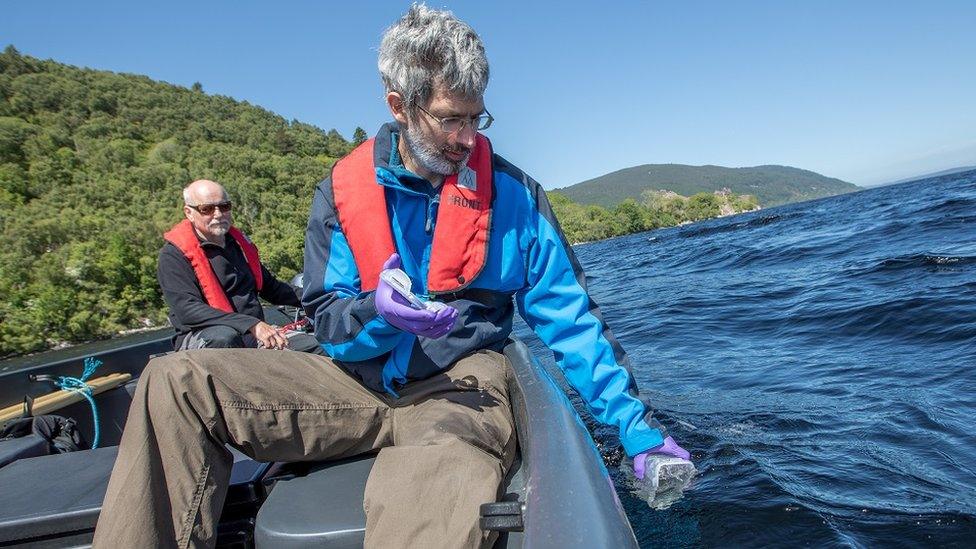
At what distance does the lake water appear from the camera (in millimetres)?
2291

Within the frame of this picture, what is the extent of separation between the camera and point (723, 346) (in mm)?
5812

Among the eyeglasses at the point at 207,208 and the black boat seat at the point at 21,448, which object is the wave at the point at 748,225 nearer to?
the eyeglasses at the point at 207,208

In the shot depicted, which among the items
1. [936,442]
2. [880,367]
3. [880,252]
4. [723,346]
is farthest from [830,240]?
[936,442]

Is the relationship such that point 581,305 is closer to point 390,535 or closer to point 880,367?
point 390,535

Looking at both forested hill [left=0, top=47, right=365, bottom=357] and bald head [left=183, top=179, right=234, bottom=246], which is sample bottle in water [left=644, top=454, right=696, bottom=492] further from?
forested hill [left=0, top=47, right=365, bottom=357]

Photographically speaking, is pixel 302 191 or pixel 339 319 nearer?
pixel 339 319

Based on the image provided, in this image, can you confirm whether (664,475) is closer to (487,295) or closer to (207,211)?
(487,295)

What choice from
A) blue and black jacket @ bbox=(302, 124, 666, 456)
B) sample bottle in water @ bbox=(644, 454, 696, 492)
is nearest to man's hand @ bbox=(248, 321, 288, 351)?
blue and black jacket @ bbox=(302, 124, 666, 456)

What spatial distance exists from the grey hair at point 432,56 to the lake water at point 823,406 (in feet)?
5.92

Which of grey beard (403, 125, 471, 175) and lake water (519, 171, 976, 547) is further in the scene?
lake water (519, 171, 976, 547)

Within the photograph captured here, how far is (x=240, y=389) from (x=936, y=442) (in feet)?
10.7

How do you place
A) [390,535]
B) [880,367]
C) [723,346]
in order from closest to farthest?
1. [390,535]
2. [880,367]
3. [723,346]

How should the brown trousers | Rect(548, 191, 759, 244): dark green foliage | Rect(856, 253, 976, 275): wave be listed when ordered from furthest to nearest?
Rect(548, 191, 759, 244): dark green foliage → Rect(856, 253, 976, 275): wave → the brown trousers

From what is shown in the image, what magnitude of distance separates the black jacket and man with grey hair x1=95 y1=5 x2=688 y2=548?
1.61m
